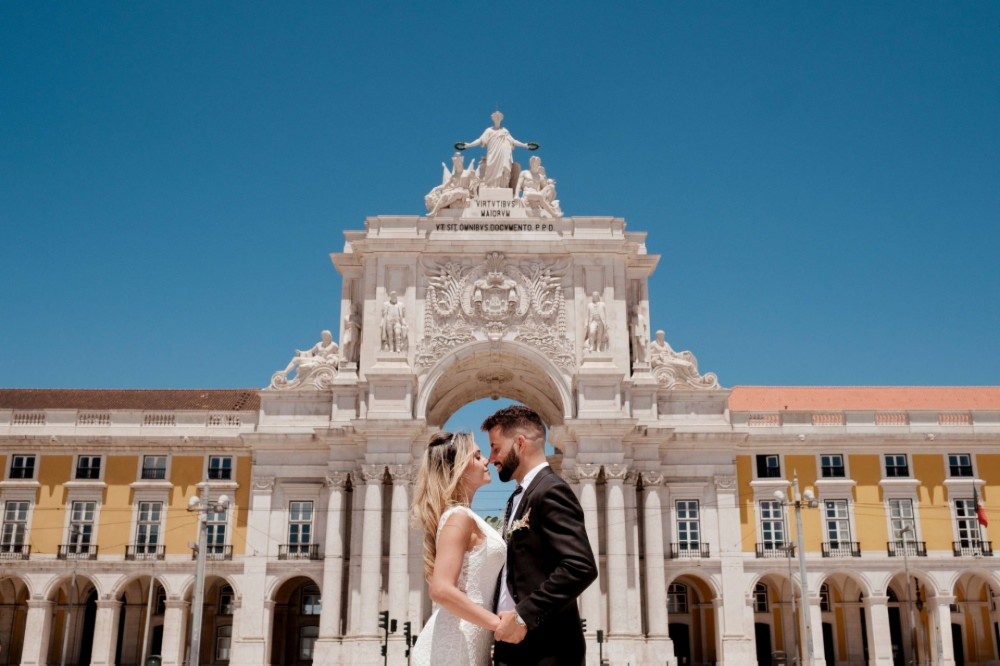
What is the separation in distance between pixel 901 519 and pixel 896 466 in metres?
2.54

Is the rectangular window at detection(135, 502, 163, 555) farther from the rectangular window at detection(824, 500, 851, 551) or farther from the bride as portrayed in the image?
the bride

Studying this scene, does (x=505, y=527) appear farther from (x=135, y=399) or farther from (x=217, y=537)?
(x=135, y=399)

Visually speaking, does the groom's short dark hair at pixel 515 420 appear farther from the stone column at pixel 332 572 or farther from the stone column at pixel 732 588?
the stone column at pixel 732 588

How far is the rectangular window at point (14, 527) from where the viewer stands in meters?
45.3

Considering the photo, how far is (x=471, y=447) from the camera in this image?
6.63 meters

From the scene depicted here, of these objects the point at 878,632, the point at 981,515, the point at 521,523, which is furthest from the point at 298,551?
the point at 521,523

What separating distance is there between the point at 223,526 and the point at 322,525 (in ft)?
15.5

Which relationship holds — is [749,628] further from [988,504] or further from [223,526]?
[223,526]

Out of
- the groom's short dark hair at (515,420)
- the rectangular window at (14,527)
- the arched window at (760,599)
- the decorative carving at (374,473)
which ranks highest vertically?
the decorative carving at (374,473)

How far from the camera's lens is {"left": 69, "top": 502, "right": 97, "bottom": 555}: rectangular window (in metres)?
45.4

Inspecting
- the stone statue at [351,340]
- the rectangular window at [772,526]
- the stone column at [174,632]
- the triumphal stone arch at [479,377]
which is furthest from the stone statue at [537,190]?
the stone column at [174,632]

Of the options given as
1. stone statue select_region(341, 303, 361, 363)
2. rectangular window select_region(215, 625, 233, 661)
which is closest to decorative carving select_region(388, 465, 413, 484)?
stone statue select_region(341, 303, 361, 363)

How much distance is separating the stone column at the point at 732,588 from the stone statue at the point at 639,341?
6.68 meters

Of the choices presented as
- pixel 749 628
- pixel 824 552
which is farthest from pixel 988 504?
pixel 749 628
